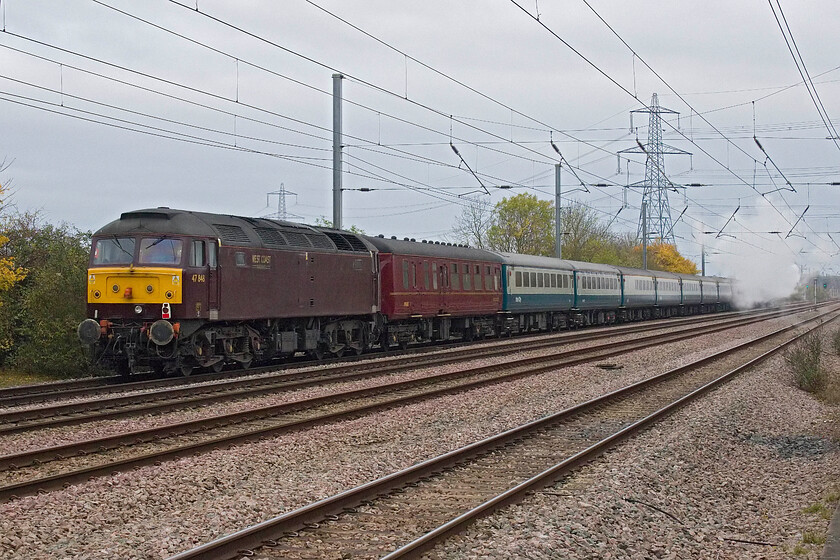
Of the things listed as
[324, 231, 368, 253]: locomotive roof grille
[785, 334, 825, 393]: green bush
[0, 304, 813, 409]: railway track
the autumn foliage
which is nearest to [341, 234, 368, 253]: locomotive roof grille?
[324, 231, 368, 253]: locomotive roof grille

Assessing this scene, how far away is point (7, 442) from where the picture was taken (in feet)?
37.4

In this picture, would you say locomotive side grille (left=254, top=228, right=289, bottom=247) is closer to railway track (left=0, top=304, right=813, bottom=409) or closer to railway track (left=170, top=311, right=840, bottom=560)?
railway track (left=0, top=304, right=813, bottom=409)

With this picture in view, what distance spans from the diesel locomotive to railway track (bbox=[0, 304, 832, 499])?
443cm

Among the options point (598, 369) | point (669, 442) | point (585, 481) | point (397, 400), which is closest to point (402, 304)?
point (598, 369)

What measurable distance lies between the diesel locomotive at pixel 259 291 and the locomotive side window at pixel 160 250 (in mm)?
21

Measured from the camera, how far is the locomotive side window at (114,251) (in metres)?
18.3

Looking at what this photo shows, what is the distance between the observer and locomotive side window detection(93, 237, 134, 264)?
60.0 feet

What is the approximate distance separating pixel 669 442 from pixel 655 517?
3.96 meters

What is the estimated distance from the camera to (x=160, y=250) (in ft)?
60.0

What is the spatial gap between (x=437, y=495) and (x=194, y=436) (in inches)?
175

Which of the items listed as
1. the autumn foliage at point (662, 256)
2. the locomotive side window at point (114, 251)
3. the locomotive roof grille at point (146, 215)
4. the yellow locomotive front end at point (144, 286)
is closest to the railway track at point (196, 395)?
the yellow locomotive front end at point (144, 286)

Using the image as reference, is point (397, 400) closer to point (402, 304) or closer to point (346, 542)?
point (346, 542)

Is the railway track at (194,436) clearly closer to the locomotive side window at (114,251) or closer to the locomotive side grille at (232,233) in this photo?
the locomotive side grille at (232,233)

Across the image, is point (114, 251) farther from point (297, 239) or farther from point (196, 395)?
point (297, 239)
